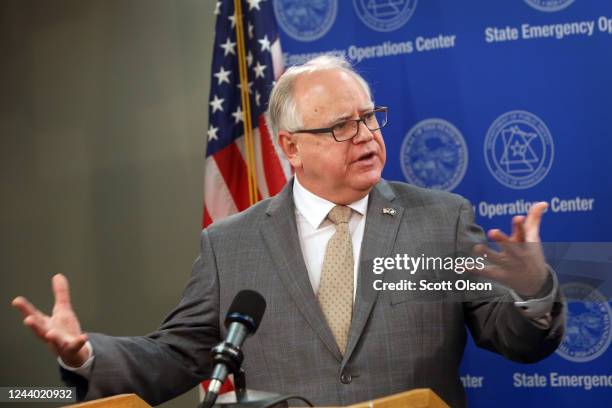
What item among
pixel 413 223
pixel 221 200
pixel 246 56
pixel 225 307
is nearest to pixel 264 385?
pixel 225 307

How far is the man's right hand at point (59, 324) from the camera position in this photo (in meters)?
2.30

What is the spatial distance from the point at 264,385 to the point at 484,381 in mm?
1505

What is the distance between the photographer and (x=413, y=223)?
292 centimetres

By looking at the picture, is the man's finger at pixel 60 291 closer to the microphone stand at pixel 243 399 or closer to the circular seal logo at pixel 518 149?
the microphone stand at pixel 243 399

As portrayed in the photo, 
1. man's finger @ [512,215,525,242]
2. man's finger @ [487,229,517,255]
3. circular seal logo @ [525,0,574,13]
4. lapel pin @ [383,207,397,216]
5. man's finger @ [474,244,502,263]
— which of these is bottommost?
man's finger @ [474,244,502,263]

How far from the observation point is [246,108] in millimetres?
4008

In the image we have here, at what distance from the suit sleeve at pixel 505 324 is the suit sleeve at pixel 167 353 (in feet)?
3.02

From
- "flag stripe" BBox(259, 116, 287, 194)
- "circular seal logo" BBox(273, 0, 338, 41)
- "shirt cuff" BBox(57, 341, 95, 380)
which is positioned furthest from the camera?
"circular seal logo" BBox(273, 0, 338, 41)

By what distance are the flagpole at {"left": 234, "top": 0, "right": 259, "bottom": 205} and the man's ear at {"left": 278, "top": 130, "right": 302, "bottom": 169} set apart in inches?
34.7

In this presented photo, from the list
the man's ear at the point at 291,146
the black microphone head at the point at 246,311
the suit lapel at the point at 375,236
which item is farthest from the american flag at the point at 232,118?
the black microphone head at the point at 246,311

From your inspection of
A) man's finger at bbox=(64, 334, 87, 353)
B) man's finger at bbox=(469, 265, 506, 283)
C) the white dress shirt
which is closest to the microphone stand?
man's finger at bbox=(469, 265, 506, 283)

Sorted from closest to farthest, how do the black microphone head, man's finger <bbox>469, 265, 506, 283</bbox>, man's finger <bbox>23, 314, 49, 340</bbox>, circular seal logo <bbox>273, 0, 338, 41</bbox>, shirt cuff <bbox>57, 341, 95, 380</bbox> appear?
the black microphone head → man's finger <bbox>469, 265, 506, 283</bbox> → man's finger <bbox>23, 314, 49, 340</bbox> → shirt cuff <bbox>57, 341, 95, 380</bbox> → circular seal logo <bbox>273, 0, 338, 41</bbox>

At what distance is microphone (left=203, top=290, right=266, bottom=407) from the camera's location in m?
1.62

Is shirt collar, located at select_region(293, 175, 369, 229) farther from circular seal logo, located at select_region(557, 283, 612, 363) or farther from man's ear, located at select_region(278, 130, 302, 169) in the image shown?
circular seal logo, located at select_region(557, 283, 612, 363)
